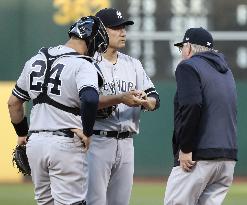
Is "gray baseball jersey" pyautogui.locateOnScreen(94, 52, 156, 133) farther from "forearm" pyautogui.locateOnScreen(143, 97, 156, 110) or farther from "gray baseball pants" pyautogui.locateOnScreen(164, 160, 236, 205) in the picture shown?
"gray baseball pants" pyautogui.locateOnScreen(164, 160, 236, 205)

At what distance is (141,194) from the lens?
35.8 feet

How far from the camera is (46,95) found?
5715 mm

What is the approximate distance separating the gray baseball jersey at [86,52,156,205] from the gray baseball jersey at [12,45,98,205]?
54 centimetres

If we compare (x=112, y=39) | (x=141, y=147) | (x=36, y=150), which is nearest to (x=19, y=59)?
(x=141, y=147)

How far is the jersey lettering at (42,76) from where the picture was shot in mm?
5652

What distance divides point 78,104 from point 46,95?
206mm

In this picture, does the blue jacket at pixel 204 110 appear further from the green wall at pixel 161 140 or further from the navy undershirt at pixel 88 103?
the green wall at pixel 161 140

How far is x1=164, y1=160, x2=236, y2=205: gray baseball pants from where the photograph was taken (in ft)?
19.2

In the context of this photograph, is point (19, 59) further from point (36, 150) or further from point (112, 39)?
point (36, 150)

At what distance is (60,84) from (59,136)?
0.32 metres

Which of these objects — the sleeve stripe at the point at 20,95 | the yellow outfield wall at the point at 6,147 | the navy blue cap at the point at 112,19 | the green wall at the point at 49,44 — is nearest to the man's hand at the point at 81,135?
the sleeve stripe at the point at 20,95

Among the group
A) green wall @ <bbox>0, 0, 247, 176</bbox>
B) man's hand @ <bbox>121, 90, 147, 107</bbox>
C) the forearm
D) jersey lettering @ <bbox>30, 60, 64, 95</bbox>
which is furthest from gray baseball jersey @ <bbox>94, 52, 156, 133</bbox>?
green wall @ <bbox>0, 0, 247, 176</bbox>

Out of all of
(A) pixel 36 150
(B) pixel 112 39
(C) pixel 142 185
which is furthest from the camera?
(C) pixel 142 185

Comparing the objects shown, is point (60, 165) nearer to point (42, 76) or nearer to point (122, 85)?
point (42, 76)
